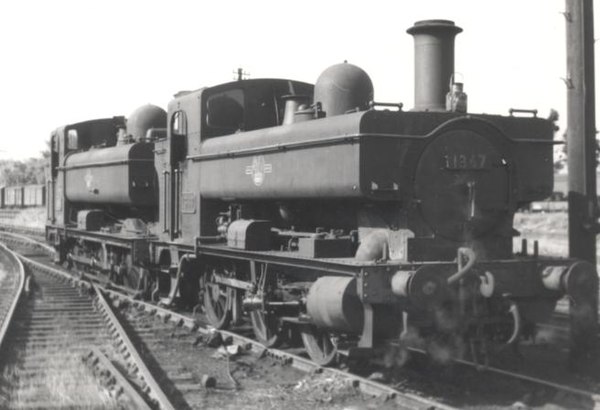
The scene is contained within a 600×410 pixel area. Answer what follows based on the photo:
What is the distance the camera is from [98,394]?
688cm

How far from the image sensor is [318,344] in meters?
8.12

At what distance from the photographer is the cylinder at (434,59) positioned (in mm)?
7574

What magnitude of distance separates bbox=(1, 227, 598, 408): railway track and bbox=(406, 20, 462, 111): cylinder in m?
2.63

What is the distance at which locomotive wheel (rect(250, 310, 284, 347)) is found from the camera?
28.6 feet

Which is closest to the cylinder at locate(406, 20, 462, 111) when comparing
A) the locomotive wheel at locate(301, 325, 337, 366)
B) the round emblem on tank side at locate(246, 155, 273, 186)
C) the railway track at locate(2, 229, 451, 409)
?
the round emblem on tank side at locate(246, 155, 273, 186)

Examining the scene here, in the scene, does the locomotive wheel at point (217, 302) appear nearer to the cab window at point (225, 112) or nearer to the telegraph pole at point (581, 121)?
the cab window at point (225, 112)

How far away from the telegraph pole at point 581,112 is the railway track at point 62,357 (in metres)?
4.88

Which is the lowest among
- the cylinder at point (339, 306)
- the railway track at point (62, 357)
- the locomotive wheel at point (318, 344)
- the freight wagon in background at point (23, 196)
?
the railway track at point (62, 357)

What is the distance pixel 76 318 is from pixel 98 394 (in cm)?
469

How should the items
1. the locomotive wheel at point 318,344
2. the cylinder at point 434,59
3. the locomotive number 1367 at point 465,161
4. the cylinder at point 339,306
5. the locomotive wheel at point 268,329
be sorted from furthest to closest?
the locomotive wheel at point 268,329 < the locomotive wheel at point 318,344 < the cylinder at point 434,59 < the locomotive number 1367 at point 465,161 < the cylinder at point 339,306

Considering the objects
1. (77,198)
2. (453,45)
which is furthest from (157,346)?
(77,198)

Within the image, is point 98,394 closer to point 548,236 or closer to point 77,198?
point 77,198

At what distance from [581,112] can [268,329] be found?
13.8 feet

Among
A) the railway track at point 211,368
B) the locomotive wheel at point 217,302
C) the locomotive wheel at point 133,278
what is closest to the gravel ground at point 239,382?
the railway track at point 211,368
